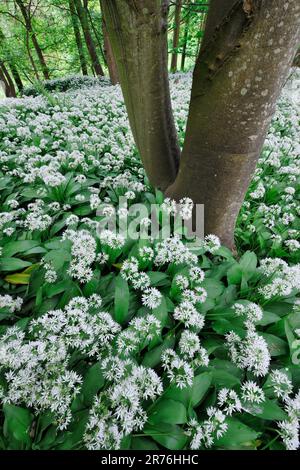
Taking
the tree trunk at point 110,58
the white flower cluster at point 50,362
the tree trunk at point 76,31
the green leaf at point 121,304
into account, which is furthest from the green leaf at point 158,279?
the tree trunk at point 76,31

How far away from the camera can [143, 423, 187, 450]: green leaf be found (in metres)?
1.35

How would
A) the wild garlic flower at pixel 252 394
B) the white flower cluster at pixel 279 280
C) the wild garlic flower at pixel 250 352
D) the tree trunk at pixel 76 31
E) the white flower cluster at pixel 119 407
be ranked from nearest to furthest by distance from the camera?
the white flower cluster at pixel 119 407
the wild garlic flower at pixel 252 394
the wild garlic flower at pixel 250 352
the white flower cluster at pixel 279 280
the tree trunk at pixel 76 31

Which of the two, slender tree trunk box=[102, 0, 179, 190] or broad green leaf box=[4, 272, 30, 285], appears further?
broad green leaf box=[4, 272, 30, 285]

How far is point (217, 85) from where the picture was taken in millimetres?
1878

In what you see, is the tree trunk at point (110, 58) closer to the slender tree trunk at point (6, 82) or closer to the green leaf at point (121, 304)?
the green leaf at point (121, 304)

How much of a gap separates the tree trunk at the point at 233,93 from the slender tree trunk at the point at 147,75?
0.40 m

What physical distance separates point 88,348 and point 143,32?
2.19 m

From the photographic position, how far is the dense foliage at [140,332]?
134cm

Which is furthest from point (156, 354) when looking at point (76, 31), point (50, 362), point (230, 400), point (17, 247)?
point (76, 31)

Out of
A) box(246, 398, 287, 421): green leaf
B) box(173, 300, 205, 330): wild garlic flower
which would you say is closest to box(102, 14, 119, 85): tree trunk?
box(173, 300, 205, 330): wild garlic flower

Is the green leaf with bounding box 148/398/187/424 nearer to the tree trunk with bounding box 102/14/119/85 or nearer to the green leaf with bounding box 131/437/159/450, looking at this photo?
the green leaf with bounding box 131/437/159/450

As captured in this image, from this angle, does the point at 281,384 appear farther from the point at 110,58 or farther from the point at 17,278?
the point at 110,58

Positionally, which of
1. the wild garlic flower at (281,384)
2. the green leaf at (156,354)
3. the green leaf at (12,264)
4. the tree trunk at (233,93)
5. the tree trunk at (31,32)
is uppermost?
the tree trunk at (31,32)
